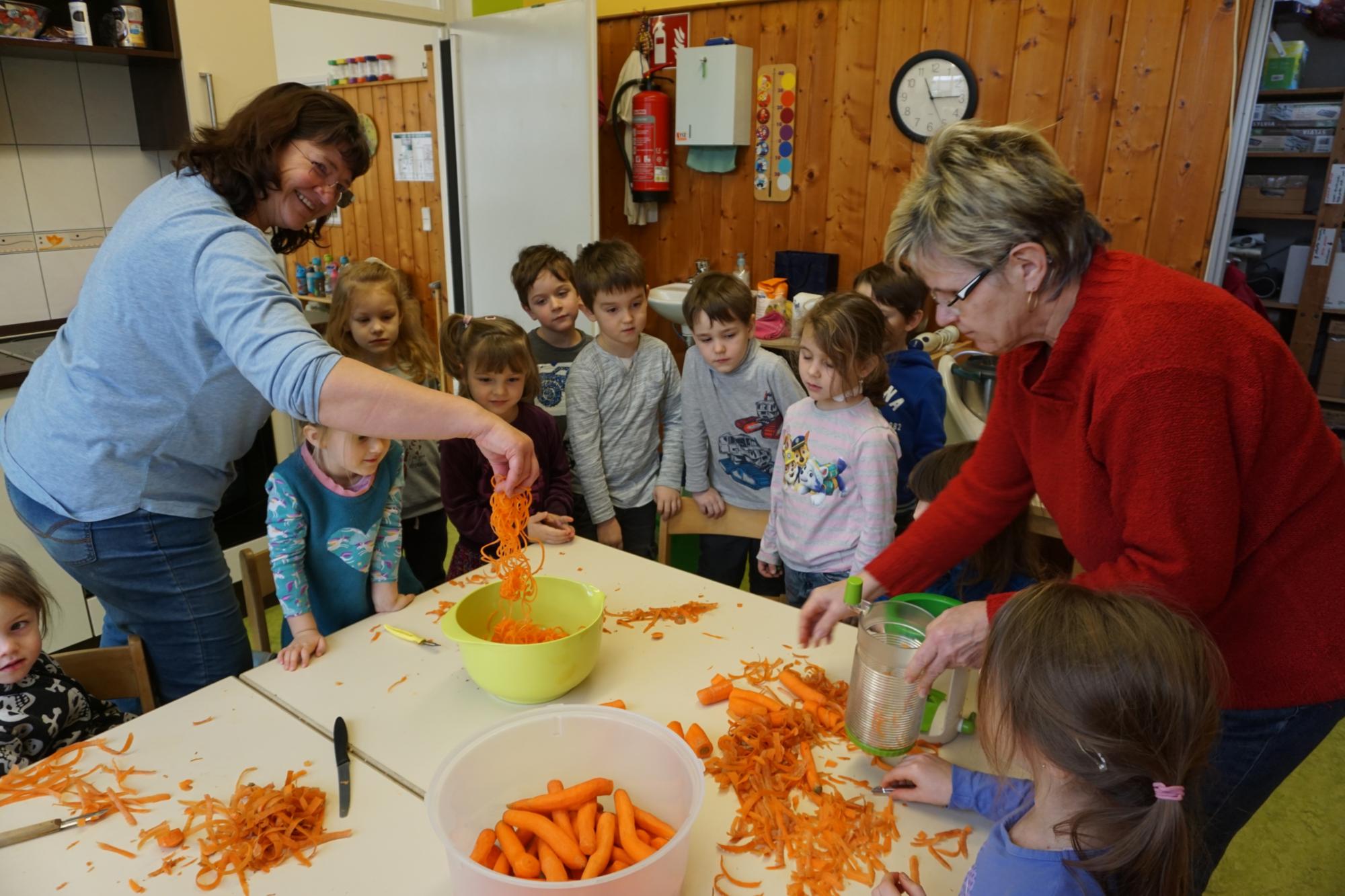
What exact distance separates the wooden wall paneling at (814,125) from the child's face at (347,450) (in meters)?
3.21

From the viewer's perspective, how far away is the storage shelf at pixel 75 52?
101 inches

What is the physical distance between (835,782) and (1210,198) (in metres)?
3.24

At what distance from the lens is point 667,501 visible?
2326 mm

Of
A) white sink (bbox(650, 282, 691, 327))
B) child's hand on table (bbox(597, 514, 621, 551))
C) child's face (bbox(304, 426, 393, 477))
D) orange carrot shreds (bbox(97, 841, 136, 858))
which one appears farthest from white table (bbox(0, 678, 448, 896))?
white sink (bbox(650, 282, 691, 327))

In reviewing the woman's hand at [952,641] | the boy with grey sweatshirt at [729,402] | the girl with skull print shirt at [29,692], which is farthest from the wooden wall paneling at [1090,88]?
the girl with skull print shirt at [29,692]

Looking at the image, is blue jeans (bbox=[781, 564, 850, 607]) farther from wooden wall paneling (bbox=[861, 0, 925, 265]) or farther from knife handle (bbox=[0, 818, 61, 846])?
wooden wall paneling (bbox=[861, 0, 925, 265])

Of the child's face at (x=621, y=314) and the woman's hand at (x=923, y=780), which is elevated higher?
the child's face at (x=621, y=314)

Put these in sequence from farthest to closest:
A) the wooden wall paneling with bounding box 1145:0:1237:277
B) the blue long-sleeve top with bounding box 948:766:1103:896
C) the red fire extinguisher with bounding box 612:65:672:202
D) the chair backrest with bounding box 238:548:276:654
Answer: the red fire extinguisher with bounding box 612:65:672:202
the wooden wall paneling with bounding box 1145:0:1237:277
the chair backrest with bounding box 238:548:276:654
the blue long-sleeve top with bounding box 948:766:1103:896

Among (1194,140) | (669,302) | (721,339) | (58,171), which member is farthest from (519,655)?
(1194,140)

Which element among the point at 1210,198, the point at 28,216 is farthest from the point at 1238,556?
the point at 28,216

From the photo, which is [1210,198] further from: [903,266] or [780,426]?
[903,266]

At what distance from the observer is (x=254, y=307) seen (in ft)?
4.01

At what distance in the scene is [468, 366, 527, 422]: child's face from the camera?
2084mm

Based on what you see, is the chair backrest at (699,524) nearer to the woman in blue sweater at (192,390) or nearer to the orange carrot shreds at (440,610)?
the orange carrot shreds at (440,610)
